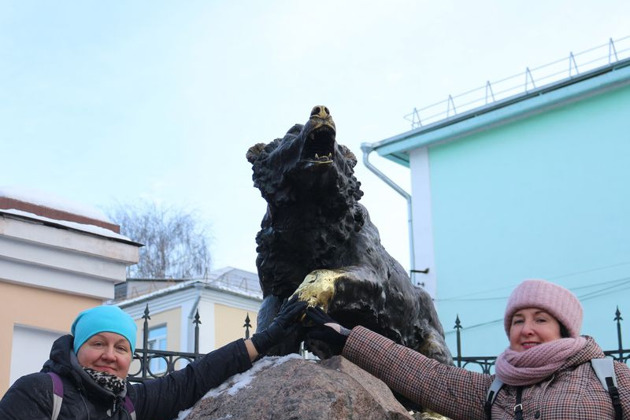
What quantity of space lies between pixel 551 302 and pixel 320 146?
1072 mm

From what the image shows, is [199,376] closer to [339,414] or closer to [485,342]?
[339,414]

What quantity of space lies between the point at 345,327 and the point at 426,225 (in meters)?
14.9

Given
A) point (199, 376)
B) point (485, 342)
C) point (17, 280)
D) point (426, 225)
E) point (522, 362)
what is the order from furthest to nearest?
point (426, 225)
point (485, 342)
point (17, 280)
point (199, 376)
point (522, 362)

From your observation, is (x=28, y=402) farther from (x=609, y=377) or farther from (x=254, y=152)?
(x=609, y=377)

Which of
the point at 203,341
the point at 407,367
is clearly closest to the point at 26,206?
the point at 407,367

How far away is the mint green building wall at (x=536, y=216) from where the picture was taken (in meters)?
15.8

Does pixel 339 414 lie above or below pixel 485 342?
below

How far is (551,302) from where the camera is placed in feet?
9.61

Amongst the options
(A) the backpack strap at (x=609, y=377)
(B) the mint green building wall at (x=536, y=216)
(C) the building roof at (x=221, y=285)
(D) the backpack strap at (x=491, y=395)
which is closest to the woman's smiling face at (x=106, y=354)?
(D) the backpack strap at (x=491, y=395)

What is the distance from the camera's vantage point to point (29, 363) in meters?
6.16

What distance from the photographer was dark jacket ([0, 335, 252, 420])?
2.73 meters

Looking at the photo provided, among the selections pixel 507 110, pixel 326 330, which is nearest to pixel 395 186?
pixel 507 110

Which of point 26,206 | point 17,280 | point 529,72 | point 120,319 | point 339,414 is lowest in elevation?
point 339,414

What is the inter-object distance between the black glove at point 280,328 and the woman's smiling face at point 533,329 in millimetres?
791
